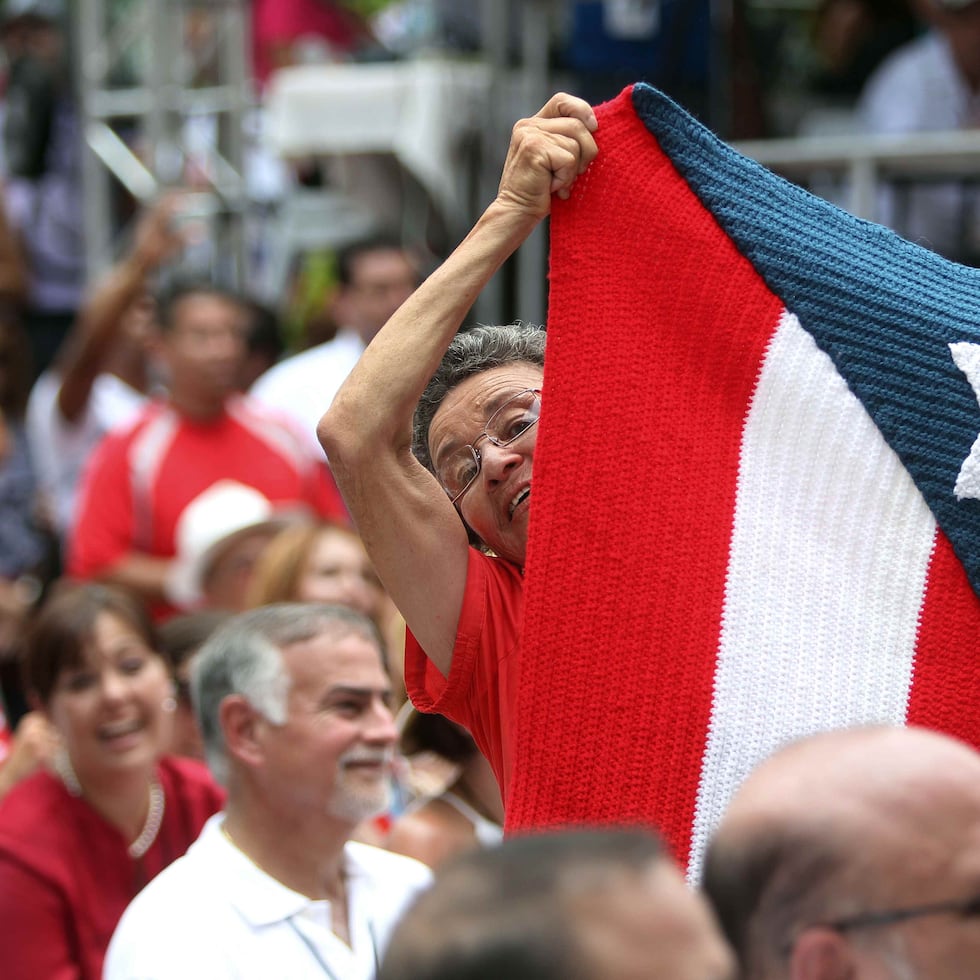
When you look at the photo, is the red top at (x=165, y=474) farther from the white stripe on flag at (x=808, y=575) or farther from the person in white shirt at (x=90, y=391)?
the white stripe on flag at (x=808, y=575)

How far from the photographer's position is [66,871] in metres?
3.36

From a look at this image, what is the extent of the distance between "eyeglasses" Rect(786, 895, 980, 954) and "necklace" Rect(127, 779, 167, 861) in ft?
7.86

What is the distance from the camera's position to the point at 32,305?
7762mm

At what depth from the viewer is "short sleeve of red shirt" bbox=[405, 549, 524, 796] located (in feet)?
7.56

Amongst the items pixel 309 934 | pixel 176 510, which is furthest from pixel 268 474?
pixel 309 934

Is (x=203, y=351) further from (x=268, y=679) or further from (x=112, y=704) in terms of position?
(x=268, y=679)

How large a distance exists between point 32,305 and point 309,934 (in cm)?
543

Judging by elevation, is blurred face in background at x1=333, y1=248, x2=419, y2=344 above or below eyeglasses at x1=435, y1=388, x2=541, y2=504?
below

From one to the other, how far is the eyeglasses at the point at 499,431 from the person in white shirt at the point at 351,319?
335cm

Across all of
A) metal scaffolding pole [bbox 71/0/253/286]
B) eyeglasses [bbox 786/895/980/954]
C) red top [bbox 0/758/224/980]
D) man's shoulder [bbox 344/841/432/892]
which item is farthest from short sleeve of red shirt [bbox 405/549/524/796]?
metal scaffolding pole [bbox 71/0/253/286]

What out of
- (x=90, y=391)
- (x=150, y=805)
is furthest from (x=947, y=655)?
(x=90, y=391)

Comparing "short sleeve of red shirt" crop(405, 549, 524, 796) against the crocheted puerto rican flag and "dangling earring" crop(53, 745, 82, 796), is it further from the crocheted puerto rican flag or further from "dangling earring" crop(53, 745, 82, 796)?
"dangling earring" crop(53, 745, 82, 796)

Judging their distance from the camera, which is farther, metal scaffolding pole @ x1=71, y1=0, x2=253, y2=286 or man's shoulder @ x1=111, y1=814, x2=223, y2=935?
metal scaffolding pole @ x1=71, y1=0, x2=253, y2=286

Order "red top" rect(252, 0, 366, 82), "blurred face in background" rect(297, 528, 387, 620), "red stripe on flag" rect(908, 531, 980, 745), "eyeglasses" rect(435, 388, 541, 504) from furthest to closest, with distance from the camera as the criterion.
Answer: "red top" rect(252, 0, 366, 82) → "blurred face in background" rect(297, 528, 387, 620) → "eyeglasses" rect(435, 388, 541, 504) → "red stripe on flag" rect(908, 531, 980, 745)
